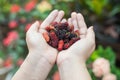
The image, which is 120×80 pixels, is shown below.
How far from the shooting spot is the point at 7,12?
295cm

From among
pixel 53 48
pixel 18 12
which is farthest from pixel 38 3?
pixel 53 48

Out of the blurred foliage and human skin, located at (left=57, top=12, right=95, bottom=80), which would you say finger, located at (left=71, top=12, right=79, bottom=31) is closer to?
human skin, located at (left=57, top=12, right=95, bottom=80)

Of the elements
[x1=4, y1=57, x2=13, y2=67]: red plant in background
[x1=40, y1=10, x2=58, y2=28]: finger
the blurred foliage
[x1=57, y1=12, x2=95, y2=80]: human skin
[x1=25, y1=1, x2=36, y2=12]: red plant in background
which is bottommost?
[x1=4, y1=57, x2=13, y2=67]: red plant in background

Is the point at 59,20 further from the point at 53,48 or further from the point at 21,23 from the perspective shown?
the point at 21,23

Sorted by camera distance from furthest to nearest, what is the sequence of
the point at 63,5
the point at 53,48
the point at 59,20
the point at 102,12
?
the point at 102,12, the point at 63,5, the point at 59,20, the point at 53,48

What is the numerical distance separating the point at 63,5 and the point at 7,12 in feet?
1.81

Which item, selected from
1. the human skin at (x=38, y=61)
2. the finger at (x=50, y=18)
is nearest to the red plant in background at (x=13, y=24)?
the finger at (x=50, y=18)

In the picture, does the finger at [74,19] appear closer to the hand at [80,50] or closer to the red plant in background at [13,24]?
the hand at [80,50]

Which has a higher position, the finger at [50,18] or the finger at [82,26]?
the finger at [50,18]

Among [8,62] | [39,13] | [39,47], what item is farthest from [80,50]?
[8,62]

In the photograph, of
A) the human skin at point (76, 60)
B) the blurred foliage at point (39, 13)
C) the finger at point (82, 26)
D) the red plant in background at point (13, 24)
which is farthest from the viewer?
the red plant in background at point (13, 24)

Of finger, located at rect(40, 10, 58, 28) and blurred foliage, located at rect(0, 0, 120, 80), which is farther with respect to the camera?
blurred foliage, located at rect(0, 0, 120, 80)

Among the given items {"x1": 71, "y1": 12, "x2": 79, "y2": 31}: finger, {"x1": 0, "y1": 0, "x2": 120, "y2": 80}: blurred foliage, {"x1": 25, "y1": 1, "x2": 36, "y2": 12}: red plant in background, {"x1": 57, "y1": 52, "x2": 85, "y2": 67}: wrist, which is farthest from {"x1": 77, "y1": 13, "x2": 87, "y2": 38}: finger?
{"x1": 25, "y1": 1, "x2": 36, "y2": 12}: red plant in background

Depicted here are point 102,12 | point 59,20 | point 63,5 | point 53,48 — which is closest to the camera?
point 53,48
